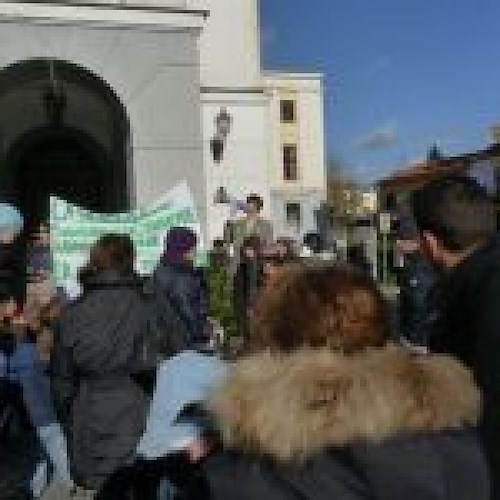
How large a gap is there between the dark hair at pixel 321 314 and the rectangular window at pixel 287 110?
78198mm

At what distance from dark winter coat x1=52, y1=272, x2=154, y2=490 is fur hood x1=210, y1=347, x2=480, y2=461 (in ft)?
12.1

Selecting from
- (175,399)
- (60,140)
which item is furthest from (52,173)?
(175,399)

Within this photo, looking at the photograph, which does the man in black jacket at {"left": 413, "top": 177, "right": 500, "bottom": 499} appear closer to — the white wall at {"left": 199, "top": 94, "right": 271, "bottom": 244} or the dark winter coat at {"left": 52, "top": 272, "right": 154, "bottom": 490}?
the dark winter coat at {"left": 52, "top": 272, "right": 154, "bottom": 490}

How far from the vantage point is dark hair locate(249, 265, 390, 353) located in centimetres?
288

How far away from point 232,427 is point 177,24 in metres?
12.8

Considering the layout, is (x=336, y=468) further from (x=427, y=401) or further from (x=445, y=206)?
(x=445, y=206)

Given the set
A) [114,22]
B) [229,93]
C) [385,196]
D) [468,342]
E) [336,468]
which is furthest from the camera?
[385,196]

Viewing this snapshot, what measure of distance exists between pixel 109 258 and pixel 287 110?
7565 cm

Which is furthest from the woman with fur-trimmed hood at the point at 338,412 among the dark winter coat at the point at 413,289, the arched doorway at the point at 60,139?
the arched doorway at the point at 60,139

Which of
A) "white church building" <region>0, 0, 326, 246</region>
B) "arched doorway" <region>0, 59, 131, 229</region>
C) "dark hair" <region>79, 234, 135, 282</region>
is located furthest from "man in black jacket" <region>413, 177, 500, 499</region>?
"arched doorway" <region>0, 59, 131, 229</region>

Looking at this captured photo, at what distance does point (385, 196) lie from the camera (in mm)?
38000

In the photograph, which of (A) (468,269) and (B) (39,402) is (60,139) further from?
(A) (468,269)

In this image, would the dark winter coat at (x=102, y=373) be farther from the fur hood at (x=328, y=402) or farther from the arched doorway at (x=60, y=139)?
the arched doorway at (x=60, y=139)

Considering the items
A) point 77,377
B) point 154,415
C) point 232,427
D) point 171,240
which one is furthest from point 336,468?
point 171,240
